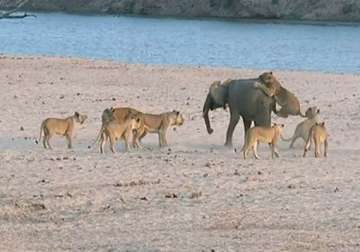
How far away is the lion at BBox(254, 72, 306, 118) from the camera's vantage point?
54.7 ft

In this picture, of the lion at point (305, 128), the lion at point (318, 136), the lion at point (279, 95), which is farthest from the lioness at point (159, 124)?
the lion at point (318, 136)

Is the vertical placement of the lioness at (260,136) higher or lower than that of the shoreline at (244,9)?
lower

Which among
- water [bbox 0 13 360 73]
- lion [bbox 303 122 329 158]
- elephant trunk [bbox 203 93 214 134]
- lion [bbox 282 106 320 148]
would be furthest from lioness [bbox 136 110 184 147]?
water [bbox 0 13 360 73]

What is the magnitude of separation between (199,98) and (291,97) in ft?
25.1

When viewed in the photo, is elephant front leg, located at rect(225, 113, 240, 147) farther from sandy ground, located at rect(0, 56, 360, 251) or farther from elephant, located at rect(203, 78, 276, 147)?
sandy ground, located at rect(0, 56, 360, 251)

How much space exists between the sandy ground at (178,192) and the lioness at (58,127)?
0.23 metres

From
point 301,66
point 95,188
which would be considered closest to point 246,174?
point 95,188

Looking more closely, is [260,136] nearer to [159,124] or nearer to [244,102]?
[244,102]

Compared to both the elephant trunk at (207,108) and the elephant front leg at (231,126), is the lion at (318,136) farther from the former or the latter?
the elephant trunk at (207,108)

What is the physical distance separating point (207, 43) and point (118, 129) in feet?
149

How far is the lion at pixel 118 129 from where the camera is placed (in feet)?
52.9

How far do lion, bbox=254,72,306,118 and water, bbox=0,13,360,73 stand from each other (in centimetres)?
2459

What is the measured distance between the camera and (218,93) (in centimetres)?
1745

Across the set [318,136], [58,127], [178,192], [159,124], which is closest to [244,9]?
[159,124]
